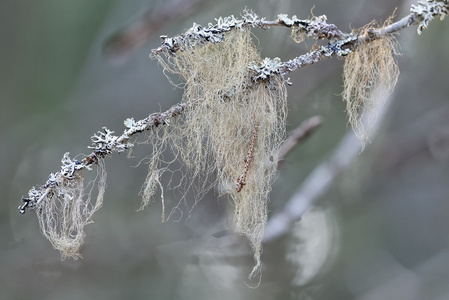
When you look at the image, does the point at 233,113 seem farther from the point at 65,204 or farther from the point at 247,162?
the point at 65,204

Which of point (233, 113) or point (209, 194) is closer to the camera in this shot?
point (233, 113)

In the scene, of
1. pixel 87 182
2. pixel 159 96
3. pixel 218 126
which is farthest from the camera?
pixel 159 96

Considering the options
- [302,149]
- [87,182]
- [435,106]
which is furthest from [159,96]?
[435,106]

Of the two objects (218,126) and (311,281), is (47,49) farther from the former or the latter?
(311,281)

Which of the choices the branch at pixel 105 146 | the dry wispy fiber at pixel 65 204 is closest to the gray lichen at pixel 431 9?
the branch at pixel 105 146

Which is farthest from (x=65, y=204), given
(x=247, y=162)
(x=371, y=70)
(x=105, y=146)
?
(x=371, y=70)

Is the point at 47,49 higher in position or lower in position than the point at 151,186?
higher

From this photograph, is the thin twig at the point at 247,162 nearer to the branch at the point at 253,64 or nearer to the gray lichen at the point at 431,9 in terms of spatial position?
the branch at the point at 253,64

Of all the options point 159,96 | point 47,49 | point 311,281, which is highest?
point 47,49

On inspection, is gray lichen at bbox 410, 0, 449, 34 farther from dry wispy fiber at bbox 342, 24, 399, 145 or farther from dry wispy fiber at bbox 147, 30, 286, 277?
dry wispy fiber at bbox 147, 30, 286, 277

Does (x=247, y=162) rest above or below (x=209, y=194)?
below
